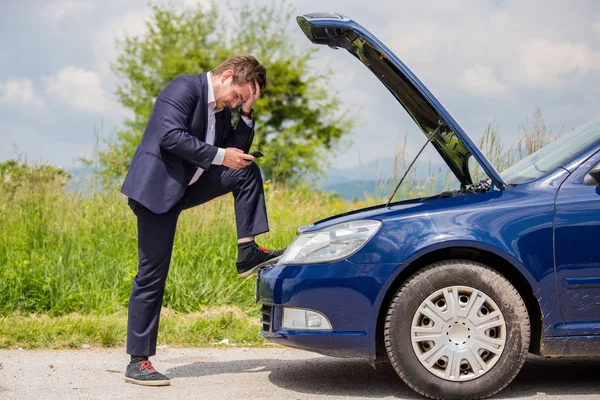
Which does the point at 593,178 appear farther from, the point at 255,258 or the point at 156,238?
the point at 156,238

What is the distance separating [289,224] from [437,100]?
496 centimetres

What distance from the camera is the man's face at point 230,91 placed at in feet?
16.0

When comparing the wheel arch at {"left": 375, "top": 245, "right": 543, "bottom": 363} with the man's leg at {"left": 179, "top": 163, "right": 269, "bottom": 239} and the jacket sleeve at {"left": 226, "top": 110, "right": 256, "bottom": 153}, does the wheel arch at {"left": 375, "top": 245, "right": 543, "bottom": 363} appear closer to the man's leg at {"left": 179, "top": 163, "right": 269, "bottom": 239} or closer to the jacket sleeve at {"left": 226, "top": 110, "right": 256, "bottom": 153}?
the man's leg at {"left": 179, "top": 163, "right": 269, "bottom": 239}

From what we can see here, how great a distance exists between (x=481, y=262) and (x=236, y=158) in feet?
5.06

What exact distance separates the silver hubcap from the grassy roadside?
2.29 meters

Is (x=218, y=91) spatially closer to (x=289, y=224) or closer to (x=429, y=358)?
(x=429, y=358)

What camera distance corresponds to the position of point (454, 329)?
162 inches

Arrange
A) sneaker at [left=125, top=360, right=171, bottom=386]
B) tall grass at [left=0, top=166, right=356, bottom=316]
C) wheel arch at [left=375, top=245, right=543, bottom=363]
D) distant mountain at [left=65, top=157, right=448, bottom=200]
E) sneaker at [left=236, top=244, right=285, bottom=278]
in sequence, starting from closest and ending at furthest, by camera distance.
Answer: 1. wheel arch at [left=375, top=245, right=543, bottom=363]
2. sneaker at [left=125, top=360, right=171, bottom=386]
3. sneaker at [left=236, top=244, right=285, bottom=278]
4. tall grass at [left=0, top=166, right=356, bottom=316]
5. distant mountain at [left=65, top=157, right=448, bottom=200]

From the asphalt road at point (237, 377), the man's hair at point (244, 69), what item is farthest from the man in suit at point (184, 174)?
the asphalt road at point (237, 377)

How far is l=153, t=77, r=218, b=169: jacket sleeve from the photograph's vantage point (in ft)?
15.3

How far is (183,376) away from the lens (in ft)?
16.6

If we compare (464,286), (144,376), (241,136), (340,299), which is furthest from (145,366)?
(464,286)

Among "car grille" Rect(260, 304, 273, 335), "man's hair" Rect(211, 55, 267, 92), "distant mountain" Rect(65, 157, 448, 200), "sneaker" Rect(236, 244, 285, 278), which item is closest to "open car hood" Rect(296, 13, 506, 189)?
"man's hair" Rect(211, 55, 267, 92)

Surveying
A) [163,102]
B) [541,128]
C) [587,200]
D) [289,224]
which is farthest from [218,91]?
[541,128]
